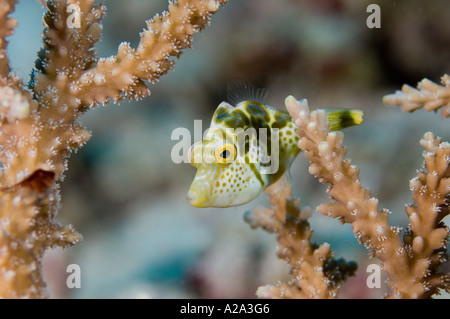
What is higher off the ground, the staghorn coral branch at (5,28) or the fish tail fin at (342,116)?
the staghorn coral branch at (5,28)

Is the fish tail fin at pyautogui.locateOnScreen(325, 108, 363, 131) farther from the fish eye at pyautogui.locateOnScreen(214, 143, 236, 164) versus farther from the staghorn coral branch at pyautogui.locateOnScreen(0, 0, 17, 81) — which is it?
the staghorn coral branch at pyautogui.locateOnScreen(0, 0, 17, 81)

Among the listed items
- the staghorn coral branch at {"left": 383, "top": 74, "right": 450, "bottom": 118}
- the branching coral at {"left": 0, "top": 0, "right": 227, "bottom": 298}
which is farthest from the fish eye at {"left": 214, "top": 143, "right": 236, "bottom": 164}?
the staghorn coral branch at {"left": 383, "top": 74, "right": 450, "bottom": 118}

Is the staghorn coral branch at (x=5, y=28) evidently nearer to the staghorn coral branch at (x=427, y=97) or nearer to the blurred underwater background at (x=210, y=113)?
the staghorn coral branch at (x=427, y=97)

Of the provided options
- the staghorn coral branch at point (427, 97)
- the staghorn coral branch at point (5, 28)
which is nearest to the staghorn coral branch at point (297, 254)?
the staghorn coral branch at point (427, 97)

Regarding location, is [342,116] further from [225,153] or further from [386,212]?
[225,153]

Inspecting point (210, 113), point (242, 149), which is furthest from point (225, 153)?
point (210, 113)
